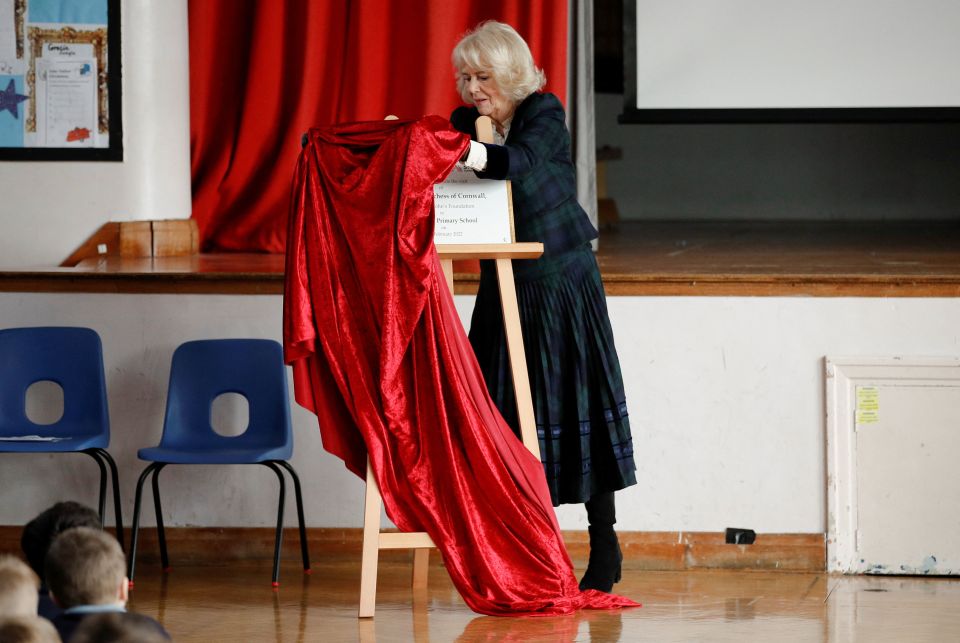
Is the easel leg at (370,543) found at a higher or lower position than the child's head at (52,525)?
lower

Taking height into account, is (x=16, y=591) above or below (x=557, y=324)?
below

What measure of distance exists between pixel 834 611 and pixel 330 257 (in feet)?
5.32

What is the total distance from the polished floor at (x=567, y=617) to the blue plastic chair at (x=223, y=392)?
0.26m

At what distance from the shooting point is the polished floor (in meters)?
3.06

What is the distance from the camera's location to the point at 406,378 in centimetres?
316

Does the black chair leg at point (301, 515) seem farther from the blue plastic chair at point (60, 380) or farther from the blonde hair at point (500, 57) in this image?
the blonde hair at point (500, 57)

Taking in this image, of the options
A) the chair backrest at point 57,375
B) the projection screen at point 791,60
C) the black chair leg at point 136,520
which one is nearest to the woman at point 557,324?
the black chair leg at point 136,520

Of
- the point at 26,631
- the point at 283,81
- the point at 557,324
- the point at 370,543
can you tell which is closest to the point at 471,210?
the point at 557,324

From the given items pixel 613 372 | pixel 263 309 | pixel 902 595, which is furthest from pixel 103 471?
pixel 902 595

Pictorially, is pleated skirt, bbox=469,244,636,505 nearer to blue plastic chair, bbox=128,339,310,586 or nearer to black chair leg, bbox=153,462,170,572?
blue plastic chair, bbox=128,339,310,586

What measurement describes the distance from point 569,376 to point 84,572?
1.69m

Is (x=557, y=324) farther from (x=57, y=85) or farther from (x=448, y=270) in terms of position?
(x=57, y=85)

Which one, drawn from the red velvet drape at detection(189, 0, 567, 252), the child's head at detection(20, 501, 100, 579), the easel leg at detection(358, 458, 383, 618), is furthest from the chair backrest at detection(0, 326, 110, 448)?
the child's head at detection(20, 501, 100, 579)

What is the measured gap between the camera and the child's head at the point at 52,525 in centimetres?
209
